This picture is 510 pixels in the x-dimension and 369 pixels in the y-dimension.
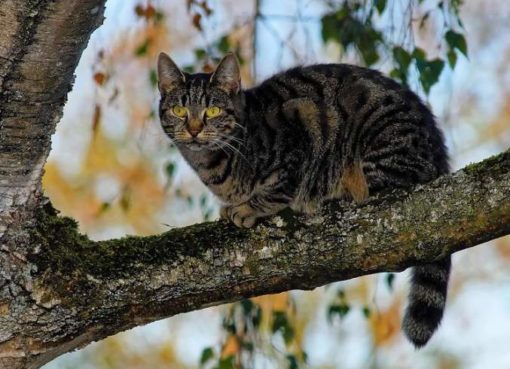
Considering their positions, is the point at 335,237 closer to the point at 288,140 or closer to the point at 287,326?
the point at 288,140

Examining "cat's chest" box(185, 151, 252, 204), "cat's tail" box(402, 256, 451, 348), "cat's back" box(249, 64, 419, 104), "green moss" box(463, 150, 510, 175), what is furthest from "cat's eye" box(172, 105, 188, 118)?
"green moss" box(463, 150, 510, 175)

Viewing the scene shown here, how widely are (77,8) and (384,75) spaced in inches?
69.3

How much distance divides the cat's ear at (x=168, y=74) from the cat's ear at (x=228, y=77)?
18 centimetres

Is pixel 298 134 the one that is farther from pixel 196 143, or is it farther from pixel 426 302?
pixel 426 302

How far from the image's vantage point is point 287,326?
378 cm

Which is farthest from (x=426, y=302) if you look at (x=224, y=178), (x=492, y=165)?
(x=224, y=178)

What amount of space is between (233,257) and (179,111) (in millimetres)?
1144

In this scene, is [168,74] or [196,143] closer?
[196,143]

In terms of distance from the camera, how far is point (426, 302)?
305cm

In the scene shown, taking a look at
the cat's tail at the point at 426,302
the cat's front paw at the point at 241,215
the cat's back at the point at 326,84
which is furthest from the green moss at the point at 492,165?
the cat's back at the point at 326,84

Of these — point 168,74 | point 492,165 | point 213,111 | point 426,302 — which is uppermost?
point 168,74

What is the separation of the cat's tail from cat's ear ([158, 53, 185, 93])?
4.50ft

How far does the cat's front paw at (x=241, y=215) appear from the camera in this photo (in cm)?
293

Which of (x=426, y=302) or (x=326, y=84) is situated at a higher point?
(x=326, y=84)
